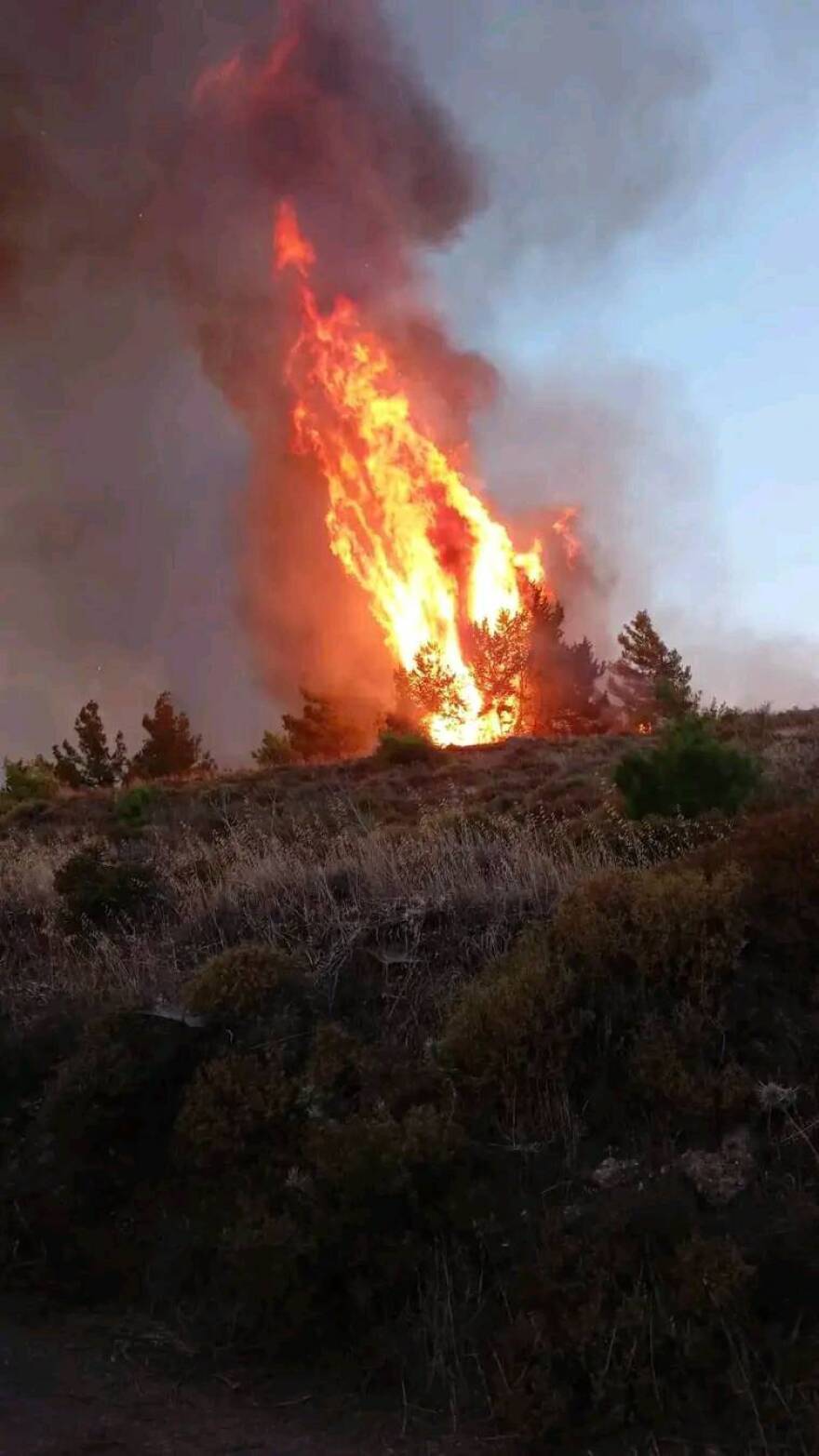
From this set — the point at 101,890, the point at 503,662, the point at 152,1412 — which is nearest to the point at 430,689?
the point at 503,662

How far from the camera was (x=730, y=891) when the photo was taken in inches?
218

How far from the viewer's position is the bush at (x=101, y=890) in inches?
345

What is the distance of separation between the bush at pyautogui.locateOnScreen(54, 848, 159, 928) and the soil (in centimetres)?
444

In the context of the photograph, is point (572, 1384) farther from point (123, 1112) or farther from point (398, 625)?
point (398, 625)

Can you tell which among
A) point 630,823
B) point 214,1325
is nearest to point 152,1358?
point 214,1325

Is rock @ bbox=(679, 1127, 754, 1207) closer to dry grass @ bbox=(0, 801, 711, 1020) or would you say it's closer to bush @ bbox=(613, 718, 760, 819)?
dry grass @ bbox=(0, 801, 711, 1020)

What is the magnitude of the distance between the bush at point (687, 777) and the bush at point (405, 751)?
22812 millimetres

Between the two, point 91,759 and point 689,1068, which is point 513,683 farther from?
point 689,1068

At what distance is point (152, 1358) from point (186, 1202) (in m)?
0.75

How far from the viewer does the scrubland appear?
3617 millimetres

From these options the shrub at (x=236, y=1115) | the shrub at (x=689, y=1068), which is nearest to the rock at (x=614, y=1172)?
the shrub at (x=689, y=1068)

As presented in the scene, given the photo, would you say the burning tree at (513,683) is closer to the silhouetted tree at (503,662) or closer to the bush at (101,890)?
the silhouetted tree at (503,662)

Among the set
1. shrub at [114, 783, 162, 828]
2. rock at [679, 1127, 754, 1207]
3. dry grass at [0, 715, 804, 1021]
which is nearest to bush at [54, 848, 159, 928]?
dry grass at [0, 715, 804, 1021]

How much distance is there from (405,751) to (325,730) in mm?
23391
